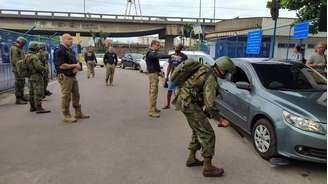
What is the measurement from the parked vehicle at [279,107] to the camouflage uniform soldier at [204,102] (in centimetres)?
99

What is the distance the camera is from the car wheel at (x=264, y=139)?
4734mm

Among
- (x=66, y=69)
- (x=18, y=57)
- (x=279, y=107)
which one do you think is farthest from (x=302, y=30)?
(x=18, y=57)

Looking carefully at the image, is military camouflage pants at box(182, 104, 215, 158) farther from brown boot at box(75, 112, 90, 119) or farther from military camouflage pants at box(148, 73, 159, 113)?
brown boot at box(75, 112, 90, 119)

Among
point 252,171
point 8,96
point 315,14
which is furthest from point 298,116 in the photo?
point 8,96

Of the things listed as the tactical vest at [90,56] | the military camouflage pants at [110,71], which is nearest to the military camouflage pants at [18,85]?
the military camouflage pants at [110,71]

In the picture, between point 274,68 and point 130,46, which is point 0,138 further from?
point 130,46

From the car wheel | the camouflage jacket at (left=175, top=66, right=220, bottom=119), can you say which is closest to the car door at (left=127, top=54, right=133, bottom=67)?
the car wheel

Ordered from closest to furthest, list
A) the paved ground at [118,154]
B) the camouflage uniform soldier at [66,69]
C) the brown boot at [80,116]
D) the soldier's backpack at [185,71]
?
the soldier's backpack at [185,71], the paved ground at [118,154], the camouflage uniform soldier at [66,69], the brown boot at [80,116]

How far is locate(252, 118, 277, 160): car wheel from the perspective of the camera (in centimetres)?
473

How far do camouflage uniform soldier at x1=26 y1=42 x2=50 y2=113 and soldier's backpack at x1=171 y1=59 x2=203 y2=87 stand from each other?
469cm

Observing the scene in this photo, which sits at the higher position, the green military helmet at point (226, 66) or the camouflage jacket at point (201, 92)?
the green military helmet at point (226, 66)

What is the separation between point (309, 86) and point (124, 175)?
3486 mm

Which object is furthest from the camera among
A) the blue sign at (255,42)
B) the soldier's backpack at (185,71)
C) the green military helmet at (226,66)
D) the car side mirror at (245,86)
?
the blue sign at (255,42)

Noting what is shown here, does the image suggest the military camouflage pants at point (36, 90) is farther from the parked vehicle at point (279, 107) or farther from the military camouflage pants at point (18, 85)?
the parked vehicle at point (279, 107)
